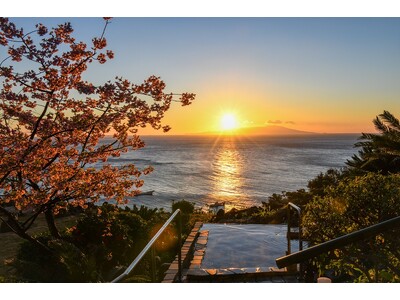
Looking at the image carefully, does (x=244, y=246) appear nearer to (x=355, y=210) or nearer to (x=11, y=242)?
(x=355, y=210)

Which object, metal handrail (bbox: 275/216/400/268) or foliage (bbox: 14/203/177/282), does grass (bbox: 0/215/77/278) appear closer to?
foliage (bbox: 14/203/177/282)

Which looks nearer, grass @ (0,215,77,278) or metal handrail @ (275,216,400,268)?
metal handrail @ (275,216,400,268)

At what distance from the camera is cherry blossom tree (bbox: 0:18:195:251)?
24.9 feet

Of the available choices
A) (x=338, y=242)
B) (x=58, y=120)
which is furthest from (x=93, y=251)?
(x=338, y=242)

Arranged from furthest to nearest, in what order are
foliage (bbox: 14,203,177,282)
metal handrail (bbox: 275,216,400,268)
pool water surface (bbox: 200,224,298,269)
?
foliage (bbox: 14,203,177,282) → pool water surface (bbox: 200,224,298,269) → metal handrail (bbox: 275,216,400,268)

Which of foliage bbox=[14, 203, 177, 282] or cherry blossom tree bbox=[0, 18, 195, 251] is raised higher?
cherry blossom tree bbox=[0, 18, 195, 251]

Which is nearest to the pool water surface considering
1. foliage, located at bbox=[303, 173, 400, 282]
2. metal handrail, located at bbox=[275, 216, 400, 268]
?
foliage, located at bbox=[303, 173, 400, 282]

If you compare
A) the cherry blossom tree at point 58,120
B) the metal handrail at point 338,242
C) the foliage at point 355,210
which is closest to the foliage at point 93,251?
the cherry blossom tree at point 58,120

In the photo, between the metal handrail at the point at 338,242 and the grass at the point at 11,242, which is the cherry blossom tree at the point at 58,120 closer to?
the grass at the point at 11,242

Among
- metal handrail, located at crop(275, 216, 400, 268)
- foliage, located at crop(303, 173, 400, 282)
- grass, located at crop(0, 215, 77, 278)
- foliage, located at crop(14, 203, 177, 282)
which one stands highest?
metal handrail, located at crop(275, 216, 400, 268)

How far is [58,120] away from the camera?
27.1ft
